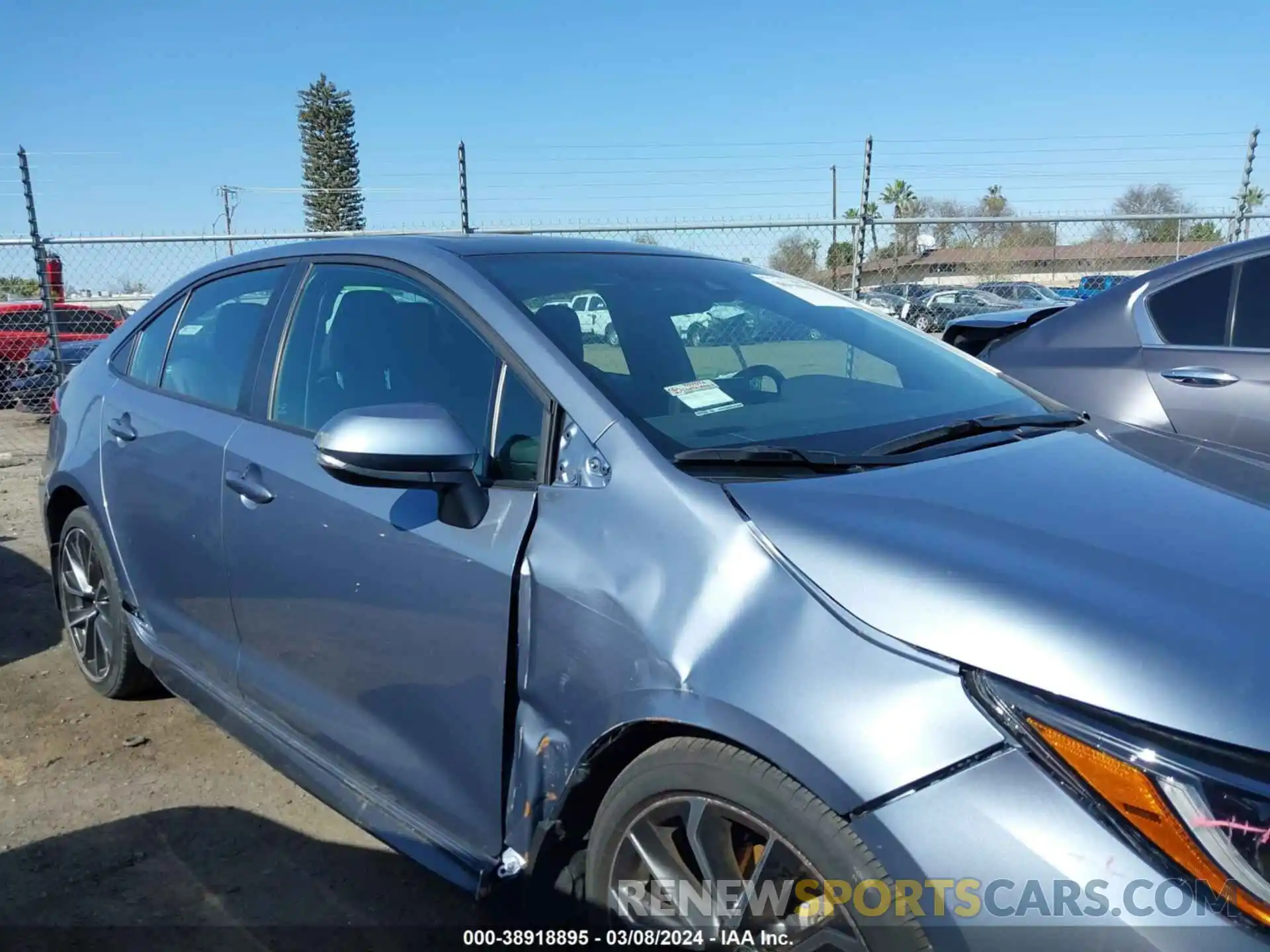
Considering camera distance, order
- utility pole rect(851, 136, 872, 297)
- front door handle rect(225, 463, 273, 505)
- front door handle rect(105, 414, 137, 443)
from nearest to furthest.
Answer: front door handle rect(225, 463, 273, 505) → front door handle rect(105, 414, 137, 443) → utility pole rect(851, 136, 872, 297)

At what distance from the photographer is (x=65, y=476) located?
3648 mm

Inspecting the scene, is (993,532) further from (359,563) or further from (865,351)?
(359,563)

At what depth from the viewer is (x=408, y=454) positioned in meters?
1.94

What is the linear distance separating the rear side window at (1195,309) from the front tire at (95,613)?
399cm

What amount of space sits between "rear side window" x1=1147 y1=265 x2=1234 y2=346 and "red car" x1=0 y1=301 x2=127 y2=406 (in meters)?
9.18

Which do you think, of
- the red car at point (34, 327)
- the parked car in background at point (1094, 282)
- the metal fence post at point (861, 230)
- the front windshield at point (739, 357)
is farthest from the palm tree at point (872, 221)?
the red car at point (34, 327)

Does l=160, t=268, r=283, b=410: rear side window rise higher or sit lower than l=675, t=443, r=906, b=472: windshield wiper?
higher

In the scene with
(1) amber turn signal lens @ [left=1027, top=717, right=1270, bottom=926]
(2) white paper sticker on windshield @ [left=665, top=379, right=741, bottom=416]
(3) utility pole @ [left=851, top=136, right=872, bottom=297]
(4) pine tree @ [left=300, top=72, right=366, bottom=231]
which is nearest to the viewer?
(1) amber turn signal lens @ [left=1027, top=717, right=1270, bottom=926]

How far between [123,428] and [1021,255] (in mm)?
7878

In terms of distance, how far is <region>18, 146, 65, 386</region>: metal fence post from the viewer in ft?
29.4

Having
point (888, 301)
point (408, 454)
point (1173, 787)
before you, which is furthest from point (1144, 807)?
point (888, 301)

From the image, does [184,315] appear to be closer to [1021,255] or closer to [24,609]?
[24,609]

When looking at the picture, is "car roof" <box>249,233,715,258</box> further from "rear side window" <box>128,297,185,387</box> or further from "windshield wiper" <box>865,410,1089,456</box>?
"windshield wiper" <box>865,410,1089,456</box>

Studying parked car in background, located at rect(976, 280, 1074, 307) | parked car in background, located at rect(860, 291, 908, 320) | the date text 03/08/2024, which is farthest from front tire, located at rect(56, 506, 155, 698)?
parked car in background, located at rect(860, 291, 908, 320)
